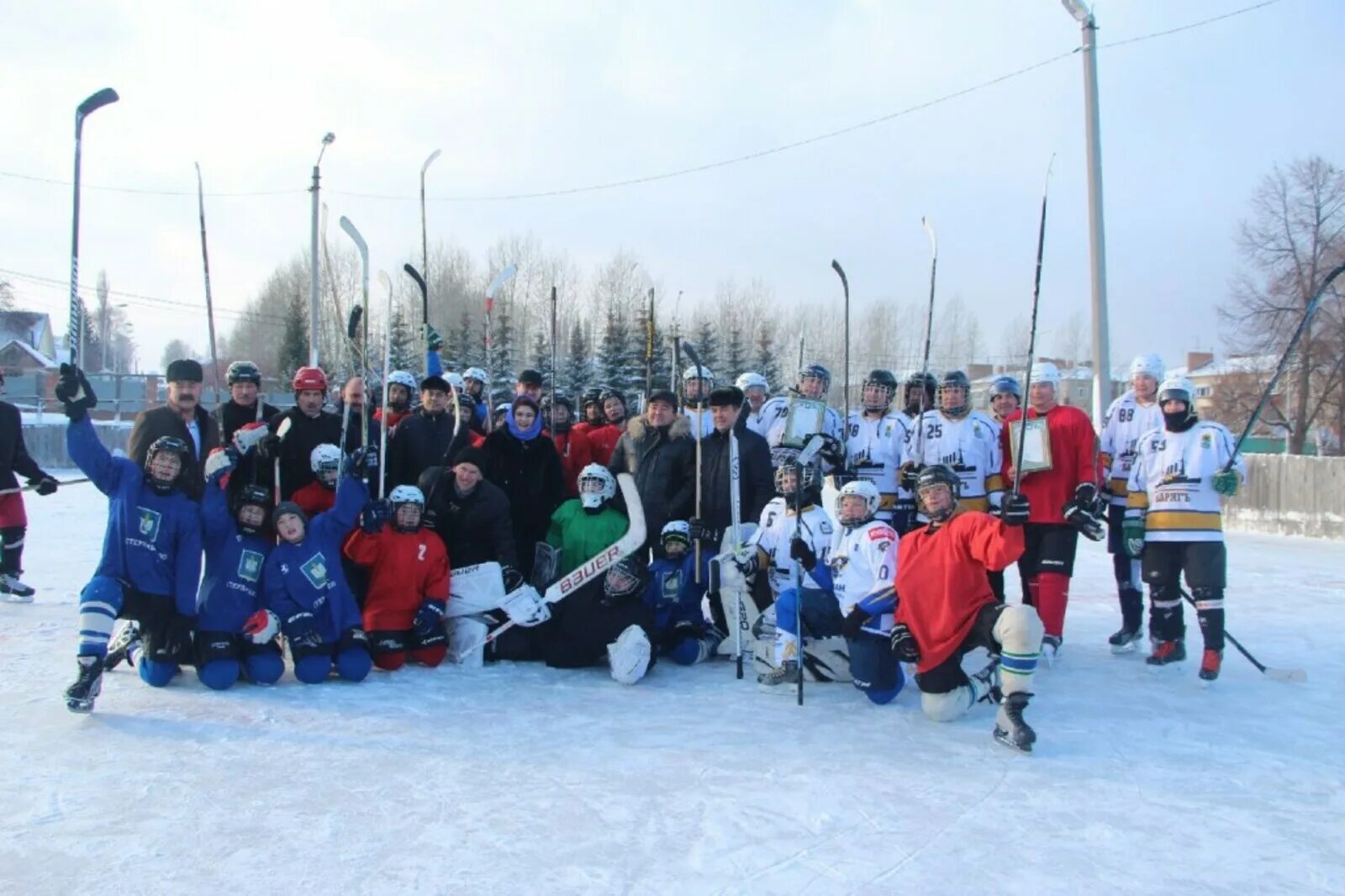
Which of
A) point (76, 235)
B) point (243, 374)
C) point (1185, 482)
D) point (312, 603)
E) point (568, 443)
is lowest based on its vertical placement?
point (312, 603)

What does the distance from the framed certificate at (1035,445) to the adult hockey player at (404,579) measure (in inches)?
131

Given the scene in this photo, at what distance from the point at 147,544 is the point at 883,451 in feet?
13.5

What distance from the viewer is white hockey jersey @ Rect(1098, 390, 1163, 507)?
5.91 metres

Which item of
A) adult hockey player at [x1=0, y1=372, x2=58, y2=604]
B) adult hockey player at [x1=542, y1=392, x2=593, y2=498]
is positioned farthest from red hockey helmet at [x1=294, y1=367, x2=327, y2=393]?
adult hockey player at [x1=0, y1=372, x2=58, y2=604]

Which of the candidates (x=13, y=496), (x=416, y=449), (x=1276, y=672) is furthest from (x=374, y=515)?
(x=1276, y=672)

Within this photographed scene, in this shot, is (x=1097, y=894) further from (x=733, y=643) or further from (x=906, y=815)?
(x=733, y=643)

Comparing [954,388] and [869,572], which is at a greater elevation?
[954,388]

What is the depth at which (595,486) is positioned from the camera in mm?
5598

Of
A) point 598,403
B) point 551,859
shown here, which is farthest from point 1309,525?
point 551,859

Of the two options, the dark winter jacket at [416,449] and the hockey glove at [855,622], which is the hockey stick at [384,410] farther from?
the hockey glove at [855,622]

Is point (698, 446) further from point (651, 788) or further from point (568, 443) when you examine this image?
point (651, 788)

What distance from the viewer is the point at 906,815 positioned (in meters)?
3.20

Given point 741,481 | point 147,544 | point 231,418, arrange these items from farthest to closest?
point 741,481 < point 231,418 < point 147,544

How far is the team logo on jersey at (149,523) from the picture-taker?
445 centimetres
